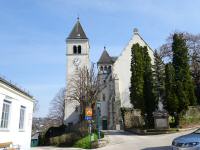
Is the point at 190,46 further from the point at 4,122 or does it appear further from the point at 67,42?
the point at 4,122

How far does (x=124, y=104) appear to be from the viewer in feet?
173

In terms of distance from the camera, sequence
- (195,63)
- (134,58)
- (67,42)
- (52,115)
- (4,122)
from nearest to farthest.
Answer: (4,122), (134,58), (195,63), (67,42), (52,115)

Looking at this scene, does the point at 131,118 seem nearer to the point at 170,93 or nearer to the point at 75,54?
the point at 170,93

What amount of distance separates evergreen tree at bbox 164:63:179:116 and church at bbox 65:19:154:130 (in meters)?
18.2

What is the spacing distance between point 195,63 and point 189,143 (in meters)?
38.1

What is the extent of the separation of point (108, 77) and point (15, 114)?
42.7 m

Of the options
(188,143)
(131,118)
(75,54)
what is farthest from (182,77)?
(75,54)

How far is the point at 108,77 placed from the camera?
60.1m

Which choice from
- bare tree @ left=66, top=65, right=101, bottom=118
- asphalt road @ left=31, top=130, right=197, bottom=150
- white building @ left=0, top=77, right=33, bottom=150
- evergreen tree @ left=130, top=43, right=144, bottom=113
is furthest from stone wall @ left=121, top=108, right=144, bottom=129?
white building @ left=0, top=77, right=33, bottom=150

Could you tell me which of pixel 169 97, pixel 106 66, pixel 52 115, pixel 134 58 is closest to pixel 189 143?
pixel 169 97

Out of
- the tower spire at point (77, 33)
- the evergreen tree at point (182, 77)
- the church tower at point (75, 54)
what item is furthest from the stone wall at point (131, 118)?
the tower spire at point (77, 33)

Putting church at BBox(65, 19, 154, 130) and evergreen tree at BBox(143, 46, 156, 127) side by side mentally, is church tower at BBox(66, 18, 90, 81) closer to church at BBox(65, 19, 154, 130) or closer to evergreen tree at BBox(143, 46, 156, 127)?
church at BBox(65, 19, 154, 130)

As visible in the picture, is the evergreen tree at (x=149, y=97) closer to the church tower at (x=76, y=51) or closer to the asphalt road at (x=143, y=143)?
the asphalt road at (x=143, y=143)

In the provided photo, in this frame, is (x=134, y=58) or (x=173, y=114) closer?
(x=173, y=114)
